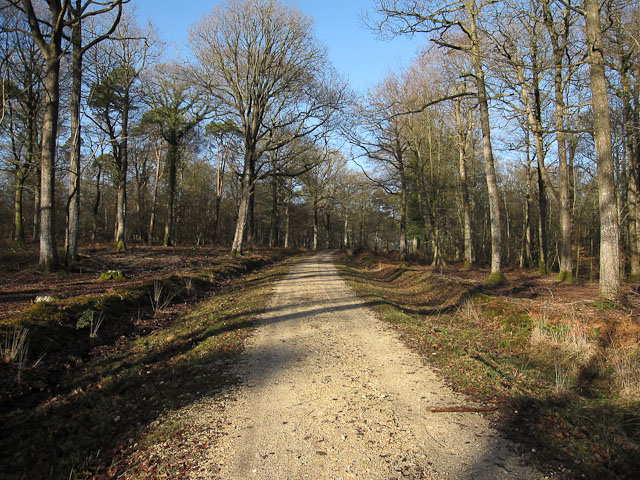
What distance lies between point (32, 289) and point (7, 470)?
7.56 metres

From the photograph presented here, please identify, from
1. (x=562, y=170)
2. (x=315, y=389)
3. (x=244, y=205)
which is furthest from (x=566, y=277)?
(x=244, y=205)

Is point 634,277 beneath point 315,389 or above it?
above

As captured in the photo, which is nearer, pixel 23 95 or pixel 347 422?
pixel 347 422

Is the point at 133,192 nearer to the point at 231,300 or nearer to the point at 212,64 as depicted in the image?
the point at 212,64

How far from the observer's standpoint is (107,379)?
15.9ft

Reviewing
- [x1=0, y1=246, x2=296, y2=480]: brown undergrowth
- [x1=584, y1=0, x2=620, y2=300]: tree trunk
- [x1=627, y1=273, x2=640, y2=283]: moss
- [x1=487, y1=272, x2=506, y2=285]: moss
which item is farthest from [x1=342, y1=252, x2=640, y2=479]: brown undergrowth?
[x1=627, y1=273, x2=640, y2=283]: moss

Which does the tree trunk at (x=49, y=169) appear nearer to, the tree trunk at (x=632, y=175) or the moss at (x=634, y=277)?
the tree trunk at (x=632, y=175)

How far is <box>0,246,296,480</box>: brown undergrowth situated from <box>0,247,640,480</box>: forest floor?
2cm

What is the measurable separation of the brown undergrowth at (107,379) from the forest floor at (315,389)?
2 cm

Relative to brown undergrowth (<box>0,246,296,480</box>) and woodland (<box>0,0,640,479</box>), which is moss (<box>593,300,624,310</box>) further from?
brown undergrowth (<box>0,246,296,480</box>)

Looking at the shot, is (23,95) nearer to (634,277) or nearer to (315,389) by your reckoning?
(315,389)

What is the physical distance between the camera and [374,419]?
3709mm

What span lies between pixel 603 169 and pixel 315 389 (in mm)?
7962

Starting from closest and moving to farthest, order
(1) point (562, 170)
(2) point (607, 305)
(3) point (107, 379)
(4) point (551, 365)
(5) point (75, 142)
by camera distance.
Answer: (3) point (107, 379), (4) point (551, 365), (2) point (607, 305), (5) point (75, 142), (1) point (562, 170)
